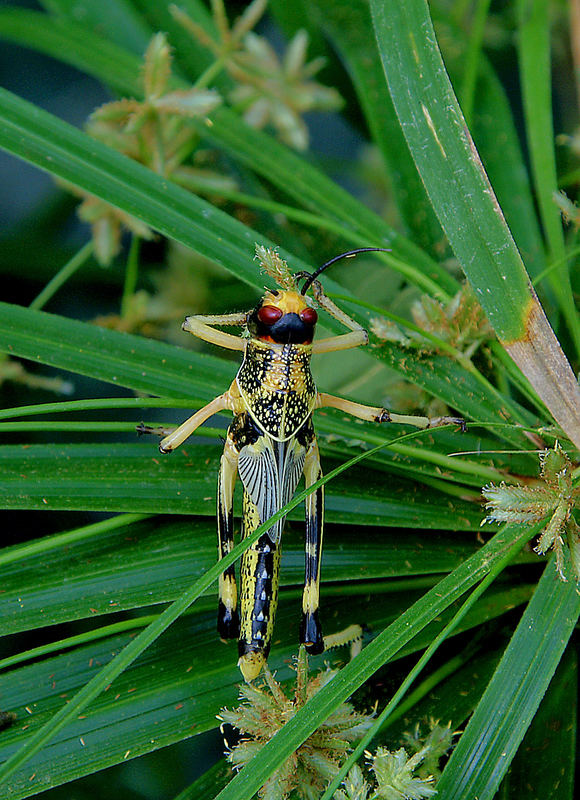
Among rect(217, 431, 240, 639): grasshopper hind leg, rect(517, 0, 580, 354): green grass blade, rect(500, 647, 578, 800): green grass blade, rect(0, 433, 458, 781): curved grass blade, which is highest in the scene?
rect(517, 0, 580, 354): green grass blade

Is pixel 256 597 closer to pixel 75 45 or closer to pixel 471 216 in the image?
pixel 471 216

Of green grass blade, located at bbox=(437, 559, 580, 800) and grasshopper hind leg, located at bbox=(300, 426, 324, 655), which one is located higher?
grasshopper hind leg, located at bbox=(300, 426, 324, 655)

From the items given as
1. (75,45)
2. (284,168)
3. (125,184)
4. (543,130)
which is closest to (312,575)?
(125,184)

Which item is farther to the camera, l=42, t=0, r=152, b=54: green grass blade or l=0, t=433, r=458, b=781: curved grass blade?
l=42, t=0, r=152, b=54: green grass blade

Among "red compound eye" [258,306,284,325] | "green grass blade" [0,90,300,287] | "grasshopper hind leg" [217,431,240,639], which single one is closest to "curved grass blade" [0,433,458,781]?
"grasshopper hind leg" [217,431,240,639]

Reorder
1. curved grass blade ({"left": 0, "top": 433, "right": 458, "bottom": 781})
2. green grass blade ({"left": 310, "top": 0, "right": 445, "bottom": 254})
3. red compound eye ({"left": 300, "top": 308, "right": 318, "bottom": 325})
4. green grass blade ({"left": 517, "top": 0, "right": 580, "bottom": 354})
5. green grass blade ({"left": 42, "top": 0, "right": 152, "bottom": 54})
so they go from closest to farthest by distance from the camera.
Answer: curved grass blade ({"left": 0, "top": 433, "right": 458, "bottom": 781})
red compound eye ({"left": 300, "top": 308, "right": 318, "bottom": 325})
green grass blade ({"left": 517, "top": 0, "right": 580, "bottom": 354})
green grass blade ({"left": 310, "top": 0, "right": 445, "bottom": 254})
green grass blade ({"left": 42, "top": 0, "right": 152, "bottom": 54})

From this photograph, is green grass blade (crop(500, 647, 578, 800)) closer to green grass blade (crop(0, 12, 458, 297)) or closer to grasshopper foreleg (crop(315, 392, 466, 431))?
grasshopper foreleg (crop(315, 392, 466, 431))

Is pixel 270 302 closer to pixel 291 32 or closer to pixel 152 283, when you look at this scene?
pixel 152 283
